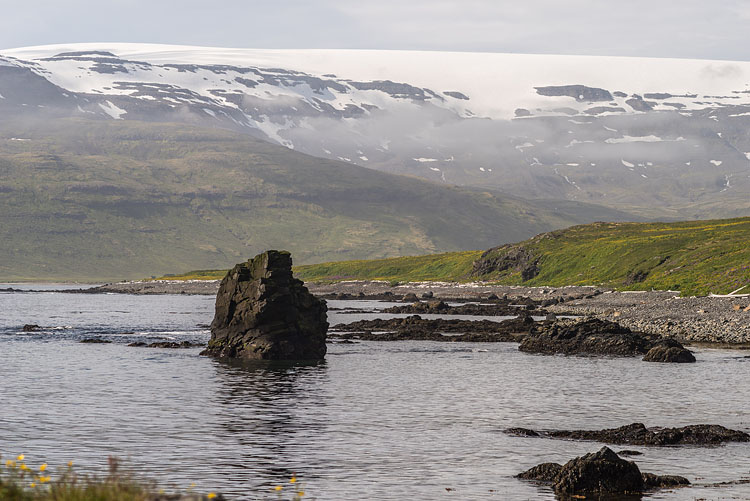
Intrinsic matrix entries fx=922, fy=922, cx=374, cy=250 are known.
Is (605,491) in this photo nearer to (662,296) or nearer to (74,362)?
(74,362)

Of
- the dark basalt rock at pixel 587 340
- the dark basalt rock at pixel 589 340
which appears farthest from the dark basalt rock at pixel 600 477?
the dark basalt rock at pixel 587 340

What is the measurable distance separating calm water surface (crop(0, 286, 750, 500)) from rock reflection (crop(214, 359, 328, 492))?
0.12m

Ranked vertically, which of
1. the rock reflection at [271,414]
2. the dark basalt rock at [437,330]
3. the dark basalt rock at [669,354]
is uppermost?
the dark basalt rock at [669,354]

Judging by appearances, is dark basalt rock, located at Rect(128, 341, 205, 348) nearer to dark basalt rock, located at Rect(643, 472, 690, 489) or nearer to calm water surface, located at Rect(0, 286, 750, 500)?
calm water surface, located at Rect(0, 286, 750, 500)

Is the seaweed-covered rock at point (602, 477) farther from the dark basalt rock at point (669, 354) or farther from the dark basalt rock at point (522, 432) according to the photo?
the dark basalt rock at point (669, 354)

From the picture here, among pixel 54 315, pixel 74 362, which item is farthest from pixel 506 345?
pixel 54 315

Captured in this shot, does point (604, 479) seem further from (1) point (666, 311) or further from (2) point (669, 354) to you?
(1) point (666, 311)

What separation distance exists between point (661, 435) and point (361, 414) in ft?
48.5

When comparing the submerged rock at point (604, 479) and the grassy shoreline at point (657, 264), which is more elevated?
the grassy shoreline at point (657, 264)

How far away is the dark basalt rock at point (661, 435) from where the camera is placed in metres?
36.7

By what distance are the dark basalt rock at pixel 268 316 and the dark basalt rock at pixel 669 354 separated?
2579cm

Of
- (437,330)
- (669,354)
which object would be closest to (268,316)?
(669,354)

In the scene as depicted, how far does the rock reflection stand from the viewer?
33.1 metres

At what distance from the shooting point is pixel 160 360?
73.2 metres
